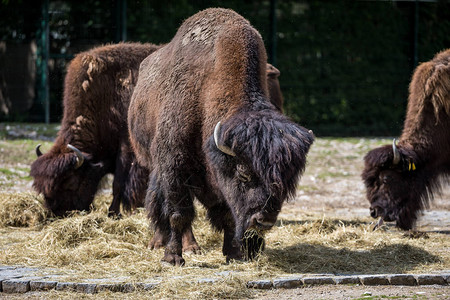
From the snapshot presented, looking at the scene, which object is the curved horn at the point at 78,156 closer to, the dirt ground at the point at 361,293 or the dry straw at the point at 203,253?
the dry straw at the point at 203,253

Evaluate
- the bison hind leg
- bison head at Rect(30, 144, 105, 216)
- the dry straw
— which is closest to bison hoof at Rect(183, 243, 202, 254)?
the bison hind leg

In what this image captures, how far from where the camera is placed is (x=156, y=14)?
612 inches

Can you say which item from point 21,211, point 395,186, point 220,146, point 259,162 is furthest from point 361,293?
point 21,211

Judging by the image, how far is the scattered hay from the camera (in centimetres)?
792

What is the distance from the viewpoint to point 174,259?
233 inches

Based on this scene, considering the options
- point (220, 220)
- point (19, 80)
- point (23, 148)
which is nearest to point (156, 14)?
point (19, 80)

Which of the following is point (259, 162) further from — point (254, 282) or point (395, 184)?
point (395, 184)

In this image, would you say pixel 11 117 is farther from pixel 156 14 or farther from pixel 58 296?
pixel 58 296

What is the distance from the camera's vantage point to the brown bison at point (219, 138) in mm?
5184

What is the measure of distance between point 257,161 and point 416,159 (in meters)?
3.70

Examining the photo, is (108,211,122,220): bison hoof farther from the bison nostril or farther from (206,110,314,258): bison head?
the bison nostril

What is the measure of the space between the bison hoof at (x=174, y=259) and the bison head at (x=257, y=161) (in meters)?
0.75

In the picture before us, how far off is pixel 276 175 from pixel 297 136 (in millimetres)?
391

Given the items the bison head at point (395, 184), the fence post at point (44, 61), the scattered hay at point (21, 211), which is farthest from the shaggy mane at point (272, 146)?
the fence post at point (44, 61)
